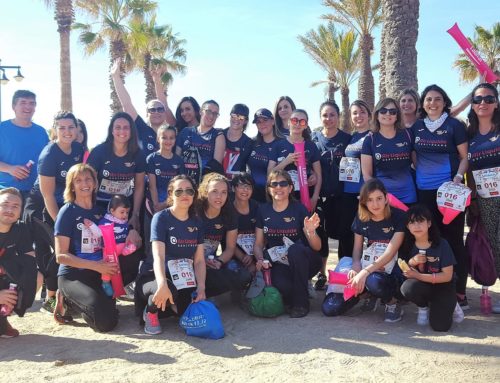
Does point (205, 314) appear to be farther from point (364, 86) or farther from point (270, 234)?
point (364, 86)

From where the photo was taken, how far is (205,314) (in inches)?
152

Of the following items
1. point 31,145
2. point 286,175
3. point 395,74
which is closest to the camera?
point 286,175

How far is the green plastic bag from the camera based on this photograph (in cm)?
440

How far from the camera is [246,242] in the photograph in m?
4.96

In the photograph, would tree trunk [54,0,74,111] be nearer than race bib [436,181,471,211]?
No

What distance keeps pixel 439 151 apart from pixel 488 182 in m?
0.54

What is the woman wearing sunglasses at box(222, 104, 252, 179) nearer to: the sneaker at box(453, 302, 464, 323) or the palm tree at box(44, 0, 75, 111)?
the sneaker at box(453, 302, 464, 323)

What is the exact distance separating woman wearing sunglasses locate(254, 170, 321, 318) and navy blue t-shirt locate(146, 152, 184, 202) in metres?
1.10

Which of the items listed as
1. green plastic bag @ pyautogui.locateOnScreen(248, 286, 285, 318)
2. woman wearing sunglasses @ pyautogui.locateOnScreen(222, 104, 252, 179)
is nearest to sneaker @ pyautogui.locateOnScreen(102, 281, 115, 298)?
green plastic bag @ pyautogui.locateOnScreen(248, 286, 285, 318)

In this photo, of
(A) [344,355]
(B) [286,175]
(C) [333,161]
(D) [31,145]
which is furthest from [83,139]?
(A) [344,355]

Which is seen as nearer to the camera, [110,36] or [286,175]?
[286,175]

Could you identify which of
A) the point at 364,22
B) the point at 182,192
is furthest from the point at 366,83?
the point at 182,192

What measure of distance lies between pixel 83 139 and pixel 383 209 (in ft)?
12.1

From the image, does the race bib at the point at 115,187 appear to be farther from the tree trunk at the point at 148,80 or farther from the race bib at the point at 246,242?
the tree trunk at the point at 148,80
